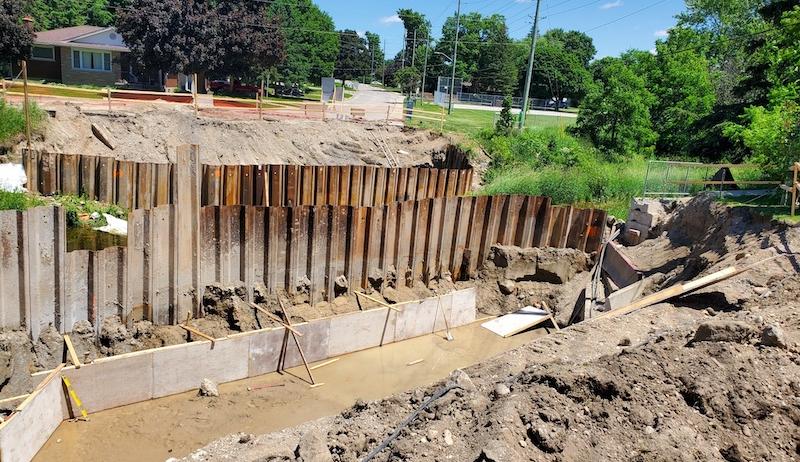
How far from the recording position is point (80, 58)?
45.6 metres

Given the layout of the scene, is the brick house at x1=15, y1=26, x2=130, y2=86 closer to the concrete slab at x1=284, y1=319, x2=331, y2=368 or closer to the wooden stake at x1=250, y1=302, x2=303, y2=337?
the wooden stake at x1=250, y1=302, x2=303, y2=337

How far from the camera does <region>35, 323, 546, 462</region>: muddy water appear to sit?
849 centimetres

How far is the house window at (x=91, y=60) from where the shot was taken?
45406mm

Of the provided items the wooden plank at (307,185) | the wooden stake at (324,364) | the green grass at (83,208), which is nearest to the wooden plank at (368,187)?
the wooden plank at (307,185)

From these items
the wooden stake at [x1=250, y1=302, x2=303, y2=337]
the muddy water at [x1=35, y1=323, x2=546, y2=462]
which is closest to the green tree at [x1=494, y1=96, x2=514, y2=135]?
the muddy water at [x1=35, y1=323, x2=546, y2=462]

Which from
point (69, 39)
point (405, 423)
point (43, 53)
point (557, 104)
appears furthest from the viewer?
point (557, 104)

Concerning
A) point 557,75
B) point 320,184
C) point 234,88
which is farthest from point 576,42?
point 320,184

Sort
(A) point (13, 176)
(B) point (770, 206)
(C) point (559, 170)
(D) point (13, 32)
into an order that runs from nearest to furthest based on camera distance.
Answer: (B) point (770, 206) → (A) point (13, 176) → (C) point (559, 170) → (D) point (13, 32)

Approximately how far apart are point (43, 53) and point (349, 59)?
170ft

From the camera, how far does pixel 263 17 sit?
Result: 46.0 meters

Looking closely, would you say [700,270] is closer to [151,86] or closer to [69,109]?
[69,109]

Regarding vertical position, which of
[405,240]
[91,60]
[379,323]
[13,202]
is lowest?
[379,323]

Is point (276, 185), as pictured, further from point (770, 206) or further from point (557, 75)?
point (557, 75)

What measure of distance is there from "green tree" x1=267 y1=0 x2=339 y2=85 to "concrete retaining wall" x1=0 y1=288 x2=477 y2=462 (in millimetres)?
47383
